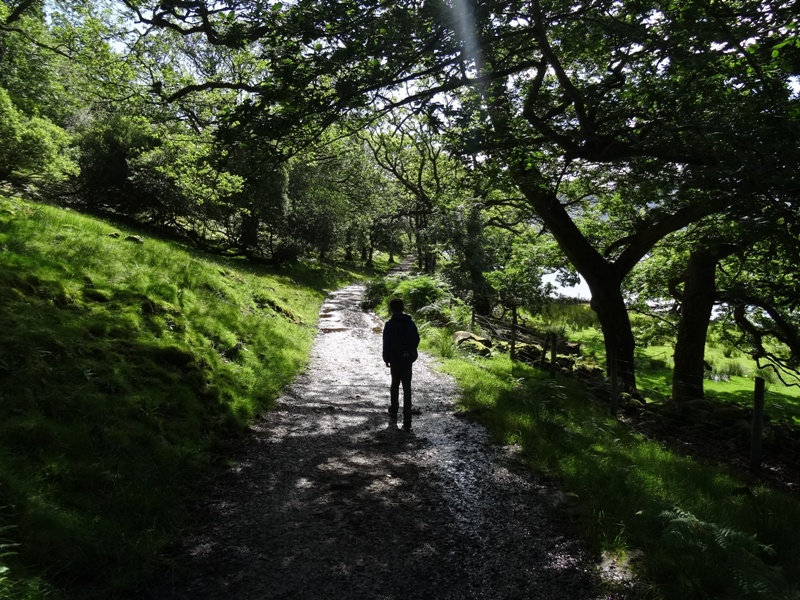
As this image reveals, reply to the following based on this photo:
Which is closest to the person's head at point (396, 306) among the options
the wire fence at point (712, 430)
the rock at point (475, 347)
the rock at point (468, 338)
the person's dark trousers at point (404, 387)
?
the person's dark trousers at point (404, 387)

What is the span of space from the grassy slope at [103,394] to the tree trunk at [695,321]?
9.78 metres

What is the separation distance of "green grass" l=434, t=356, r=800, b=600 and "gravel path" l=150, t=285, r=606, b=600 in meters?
0.44

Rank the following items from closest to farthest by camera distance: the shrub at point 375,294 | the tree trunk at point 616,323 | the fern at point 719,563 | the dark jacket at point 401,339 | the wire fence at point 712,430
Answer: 1. the fern at point 719,563
2. the dark jacket at point 401,339
3. the wire fence at point 712,430
4. the tree trunk at point 616,323
5. the shrub at point 375,294

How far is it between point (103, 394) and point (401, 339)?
14.0 ft

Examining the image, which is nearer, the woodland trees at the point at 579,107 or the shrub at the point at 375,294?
the woodland trees at the point at 579,107

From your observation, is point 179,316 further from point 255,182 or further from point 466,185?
point 466,185

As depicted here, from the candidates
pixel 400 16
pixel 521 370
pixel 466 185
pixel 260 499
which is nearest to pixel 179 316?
pixel 260 499

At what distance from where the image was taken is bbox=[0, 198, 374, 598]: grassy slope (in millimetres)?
3449

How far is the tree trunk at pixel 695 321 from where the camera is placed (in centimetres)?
1118

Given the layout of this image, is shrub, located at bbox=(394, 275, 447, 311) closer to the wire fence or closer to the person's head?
the wire fence

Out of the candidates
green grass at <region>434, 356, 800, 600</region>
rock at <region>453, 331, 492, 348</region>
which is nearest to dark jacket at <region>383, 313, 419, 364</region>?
green grass at <region>434, 356, 800, 600</region>

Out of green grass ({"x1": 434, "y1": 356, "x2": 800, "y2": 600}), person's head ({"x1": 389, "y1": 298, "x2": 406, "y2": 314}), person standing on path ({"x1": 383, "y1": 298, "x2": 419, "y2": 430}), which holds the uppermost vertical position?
person's head ({"x1": 389, "y1": 298, "x2": 406, "y2": 314})

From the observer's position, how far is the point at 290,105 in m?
6.63

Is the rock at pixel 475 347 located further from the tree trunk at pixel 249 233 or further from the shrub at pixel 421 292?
the tree trunk at pixel 249 233
